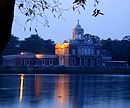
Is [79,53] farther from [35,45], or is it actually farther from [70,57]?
[35,45]

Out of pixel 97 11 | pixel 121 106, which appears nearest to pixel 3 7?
pixel 97 11

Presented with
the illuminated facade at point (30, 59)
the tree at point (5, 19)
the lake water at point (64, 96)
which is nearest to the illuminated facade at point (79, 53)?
the illuminated facade at point (30, 59)

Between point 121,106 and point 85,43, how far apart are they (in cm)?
8506

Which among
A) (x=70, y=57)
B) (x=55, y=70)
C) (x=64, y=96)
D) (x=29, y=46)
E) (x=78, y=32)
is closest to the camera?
(x=64, y=96)

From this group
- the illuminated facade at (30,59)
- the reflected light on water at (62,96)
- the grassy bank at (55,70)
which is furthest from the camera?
the illuminated facade at (30,59)

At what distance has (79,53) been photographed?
104 meters

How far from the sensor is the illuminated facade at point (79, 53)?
103438mm

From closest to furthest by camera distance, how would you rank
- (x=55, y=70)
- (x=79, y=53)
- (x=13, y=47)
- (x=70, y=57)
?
(x=70, y=57)
(x=55, y=70)
(x=79, y=53)
(x=13, y=47)

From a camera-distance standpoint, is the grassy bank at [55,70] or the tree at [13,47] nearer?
the grassy bank at [55,70]

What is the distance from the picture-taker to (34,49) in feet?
370

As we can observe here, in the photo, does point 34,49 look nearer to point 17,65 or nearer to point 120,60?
point 17,65

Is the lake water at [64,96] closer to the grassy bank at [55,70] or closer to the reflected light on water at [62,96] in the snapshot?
the reflected light on water at [62,96]

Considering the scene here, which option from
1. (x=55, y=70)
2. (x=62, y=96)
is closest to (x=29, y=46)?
(x=55, y=70)

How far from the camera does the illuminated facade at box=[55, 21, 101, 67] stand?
103438 millimetres
